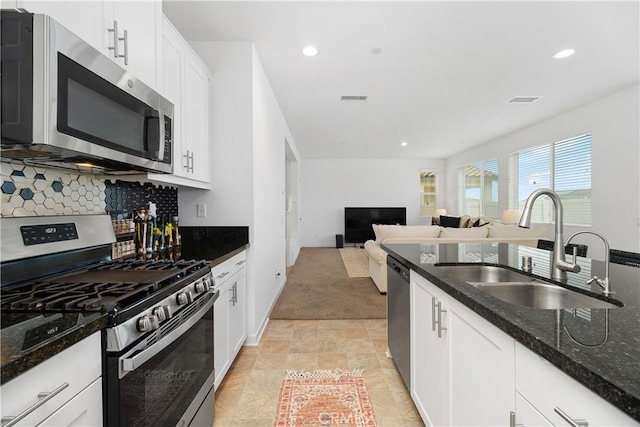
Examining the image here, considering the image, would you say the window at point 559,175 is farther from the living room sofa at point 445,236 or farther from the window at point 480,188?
the living room sofa at point 445,236

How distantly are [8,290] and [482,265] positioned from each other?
213cm

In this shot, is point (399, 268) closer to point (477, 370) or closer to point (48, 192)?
point (477, 370)

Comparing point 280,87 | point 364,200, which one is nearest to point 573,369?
point 280,87

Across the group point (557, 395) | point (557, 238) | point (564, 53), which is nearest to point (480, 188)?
point (564, 53)

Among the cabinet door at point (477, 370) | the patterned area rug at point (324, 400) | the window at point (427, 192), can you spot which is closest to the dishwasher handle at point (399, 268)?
the cabinet door at point (477, 370)

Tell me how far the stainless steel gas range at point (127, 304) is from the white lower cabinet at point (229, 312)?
20 cm

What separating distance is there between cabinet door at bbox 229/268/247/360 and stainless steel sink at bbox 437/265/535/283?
1.42 m

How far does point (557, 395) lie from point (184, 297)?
1276mm

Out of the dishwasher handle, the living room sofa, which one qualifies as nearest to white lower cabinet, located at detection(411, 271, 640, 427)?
the dishwasher handle

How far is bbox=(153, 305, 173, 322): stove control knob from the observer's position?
1070 mm

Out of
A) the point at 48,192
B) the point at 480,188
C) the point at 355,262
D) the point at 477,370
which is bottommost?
the point at 355,262

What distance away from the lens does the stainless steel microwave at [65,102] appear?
89cm

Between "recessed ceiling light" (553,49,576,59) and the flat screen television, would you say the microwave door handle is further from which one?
the flat screen television

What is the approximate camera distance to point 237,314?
86.7 inches
